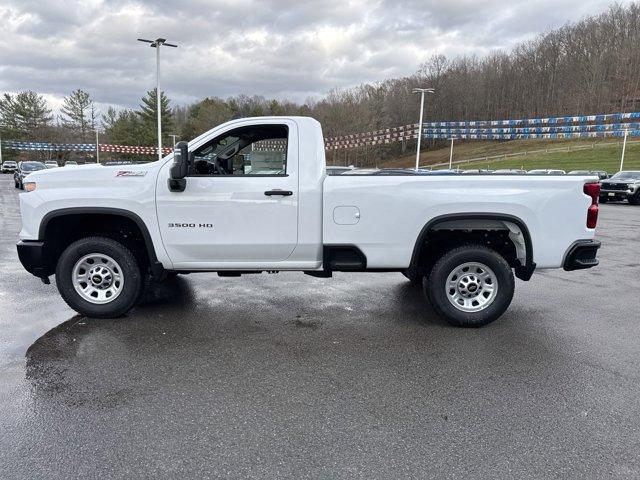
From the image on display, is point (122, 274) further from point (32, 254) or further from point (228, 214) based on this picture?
point (228, 214)

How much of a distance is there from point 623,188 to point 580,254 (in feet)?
71.0

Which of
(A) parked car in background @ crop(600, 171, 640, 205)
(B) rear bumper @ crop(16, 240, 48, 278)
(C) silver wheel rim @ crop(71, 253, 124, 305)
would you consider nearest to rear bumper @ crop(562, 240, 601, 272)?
(C) silver wheel rim @ crop(71, 253, 124, 305)

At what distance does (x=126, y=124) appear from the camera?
78.0m

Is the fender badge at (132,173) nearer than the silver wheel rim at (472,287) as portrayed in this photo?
Yes

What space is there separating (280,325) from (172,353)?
3.88 feet

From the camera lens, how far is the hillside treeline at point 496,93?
244 ft

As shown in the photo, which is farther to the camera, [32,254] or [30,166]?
[30,166]

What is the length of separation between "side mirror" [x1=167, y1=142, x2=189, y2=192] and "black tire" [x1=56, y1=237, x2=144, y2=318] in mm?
924

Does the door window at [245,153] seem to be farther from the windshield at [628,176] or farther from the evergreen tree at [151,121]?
the evergreen tree at [151,121]

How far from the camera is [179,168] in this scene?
4.49 meters

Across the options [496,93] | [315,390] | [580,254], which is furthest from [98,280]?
[496,93]

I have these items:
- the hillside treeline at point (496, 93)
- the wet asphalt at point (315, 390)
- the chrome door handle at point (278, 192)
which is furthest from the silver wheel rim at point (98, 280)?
the hillside treeline at point (496, 93)

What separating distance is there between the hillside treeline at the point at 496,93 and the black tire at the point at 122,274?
58.6 m

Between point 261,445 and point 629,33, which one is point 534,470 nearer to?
point 261,445
